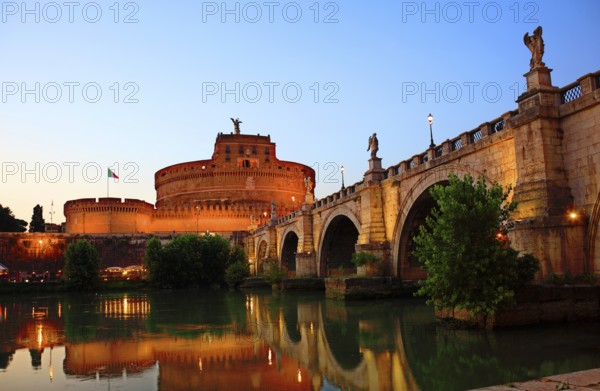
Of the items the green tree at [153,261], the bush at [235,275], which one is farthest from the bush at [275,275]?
the green tree at [153,261]

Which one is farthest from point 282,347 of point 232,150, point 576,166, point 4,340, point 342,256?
point 232,150

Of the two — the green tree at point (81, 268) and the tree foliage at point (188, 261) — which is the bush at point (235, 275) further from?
the green tree at point (81, 268)

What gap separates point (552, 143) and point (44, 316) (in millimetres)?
20478

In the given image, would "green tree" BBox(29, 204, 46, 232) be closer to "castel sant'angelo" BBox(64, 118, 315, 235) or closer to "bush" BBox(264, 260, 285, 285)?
"castel sant'angelo" BBox(64, 118, 315, 235)

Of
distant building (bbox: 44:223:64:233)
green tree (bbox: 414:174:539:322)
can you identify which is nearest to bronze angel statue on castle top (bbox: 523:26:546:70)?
green tree (bbox: 414:174:539:322)

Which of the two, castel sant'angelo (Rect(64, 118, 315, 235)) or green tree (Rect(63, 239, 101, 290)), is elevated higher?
castel sant'angelo (Rect(64, 118, 315, 235))

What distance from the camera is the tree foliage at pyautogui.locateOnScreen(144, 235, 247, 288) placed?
161 ft

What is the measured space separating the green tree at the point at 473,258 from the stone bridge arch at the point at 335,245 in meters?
20.7

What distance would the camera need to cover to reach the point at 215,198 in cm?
8569

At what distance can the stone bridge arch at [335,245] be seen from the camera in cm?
3484

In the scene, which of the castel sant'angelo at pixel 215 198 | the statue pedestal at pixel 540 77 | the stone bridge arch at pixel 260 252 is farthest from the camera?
the castel sant'angelo at pixel 215 198

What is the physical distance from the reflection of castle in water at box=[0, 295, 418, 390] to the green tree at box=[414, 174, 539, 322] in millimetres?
1906

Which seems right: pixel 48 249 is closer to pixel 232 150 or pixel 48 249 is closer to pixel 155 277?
pixel 155 277

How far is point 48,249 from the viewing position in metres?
61.9
